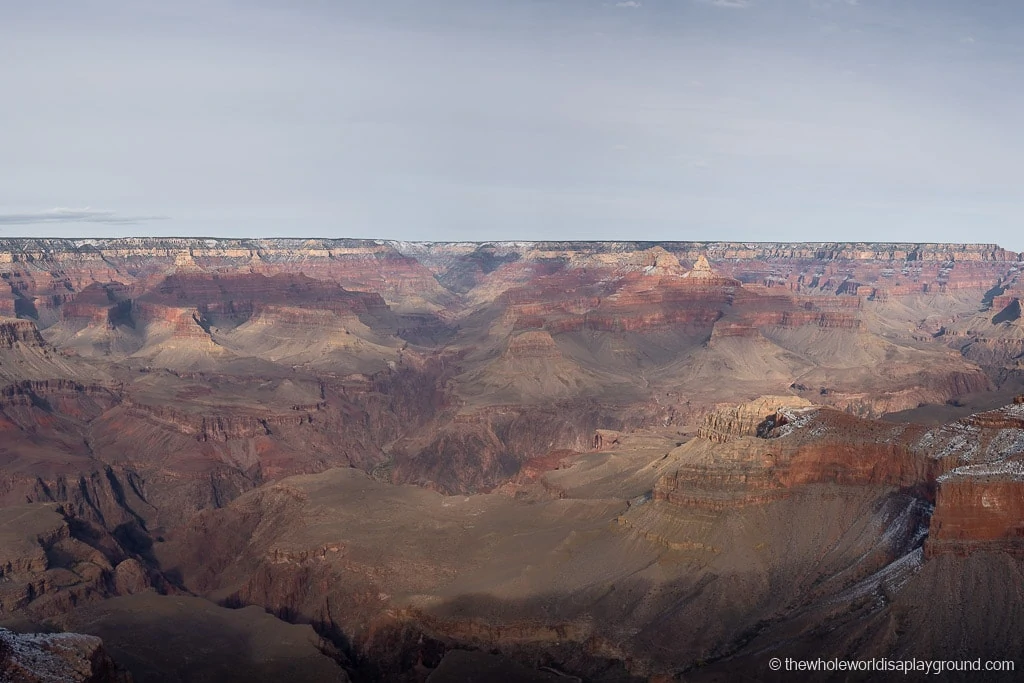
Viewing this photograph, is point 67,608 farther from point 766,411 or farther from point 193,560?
point 766,411

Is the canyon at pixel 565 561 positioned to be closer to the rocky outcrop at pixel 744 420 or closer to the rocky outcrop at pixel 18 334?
the rocky outcrop at pixel 744 420

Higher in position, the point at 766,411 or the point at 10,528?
the point at 766,411

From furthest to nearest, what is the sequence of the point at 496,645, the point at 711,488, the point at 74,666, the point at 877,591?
the point at 711,488 < the point at 496,645 < the point at 877,591 < the point at 74,666

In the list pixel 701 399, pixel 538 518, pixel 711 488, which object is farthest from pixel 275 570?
pixel 701 399

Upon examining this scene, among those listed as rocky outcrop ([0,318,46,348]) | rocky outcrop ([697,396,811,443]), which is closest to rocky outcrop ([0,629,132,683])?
rocky outcrop ([697,396,811,443])

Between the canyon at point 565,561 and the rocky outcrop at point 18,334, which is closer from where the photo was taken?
the canyon at point 565,561

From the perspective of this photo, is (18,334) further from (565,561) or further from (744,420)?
(565,561)

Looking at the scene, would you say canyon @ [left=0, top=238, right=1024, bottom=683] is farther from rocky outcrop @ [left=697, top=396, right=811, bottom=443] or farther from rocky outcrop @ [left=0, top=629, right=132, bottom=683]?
rocky outcrop @ [left=697, top=396, right=811, bottom=443]

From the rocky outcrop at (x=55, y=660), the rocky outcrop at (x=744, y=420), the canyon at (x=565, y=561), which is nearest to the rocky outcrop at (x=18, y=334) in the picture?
the canyon at (x=565, y=561)

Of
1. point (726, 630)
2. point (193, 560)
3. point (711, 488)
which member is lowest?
point (193, 560)
